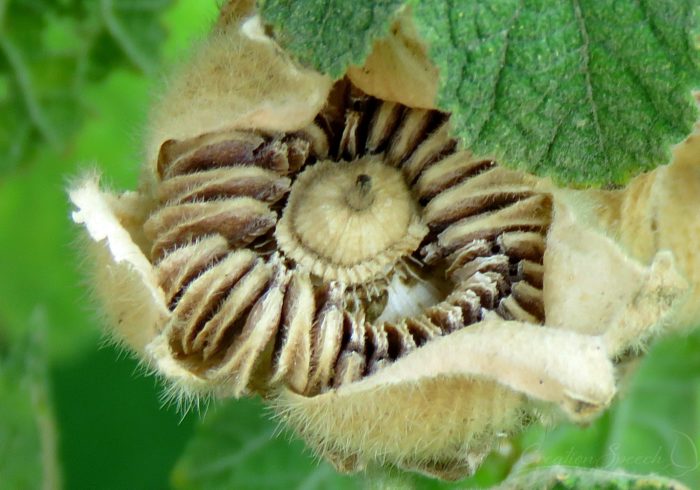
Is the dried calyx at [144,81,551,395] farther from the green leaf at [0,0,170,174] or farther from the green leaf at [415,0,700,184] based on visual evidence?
the green leaf at [0,0,170,174]

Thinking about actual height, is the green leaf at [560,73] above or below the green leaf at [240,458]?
above

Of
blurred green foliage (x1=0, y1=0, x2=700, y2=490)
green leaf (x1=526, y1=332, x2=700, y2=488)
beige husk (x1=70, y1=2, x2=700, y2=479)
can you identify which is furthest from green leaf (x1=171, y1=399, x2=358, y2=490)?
beige husk (x1=70, y1=2, x2=700, y2=479)

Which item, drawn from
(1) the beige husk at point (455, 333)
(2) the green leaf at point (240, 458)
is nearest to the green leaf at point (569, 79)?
(1) the beige husk at point (455, 333)

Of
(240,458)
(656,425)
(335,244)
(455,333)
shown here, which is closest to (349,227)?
(335,244)

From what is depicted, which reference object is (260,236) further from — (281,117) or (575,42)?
(575,42)

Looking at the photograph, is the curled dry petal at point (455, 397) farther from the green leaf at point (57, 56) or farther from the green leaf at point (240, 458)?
the green leaf at point (57, 56)

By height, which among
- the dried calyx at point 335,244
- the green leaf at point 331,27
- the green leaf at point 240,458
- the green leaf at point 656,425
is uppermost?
the green leaf at point 331,27

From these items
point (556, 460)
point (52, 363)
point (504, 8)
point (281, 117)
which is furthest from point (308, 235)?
point (52, 363)
